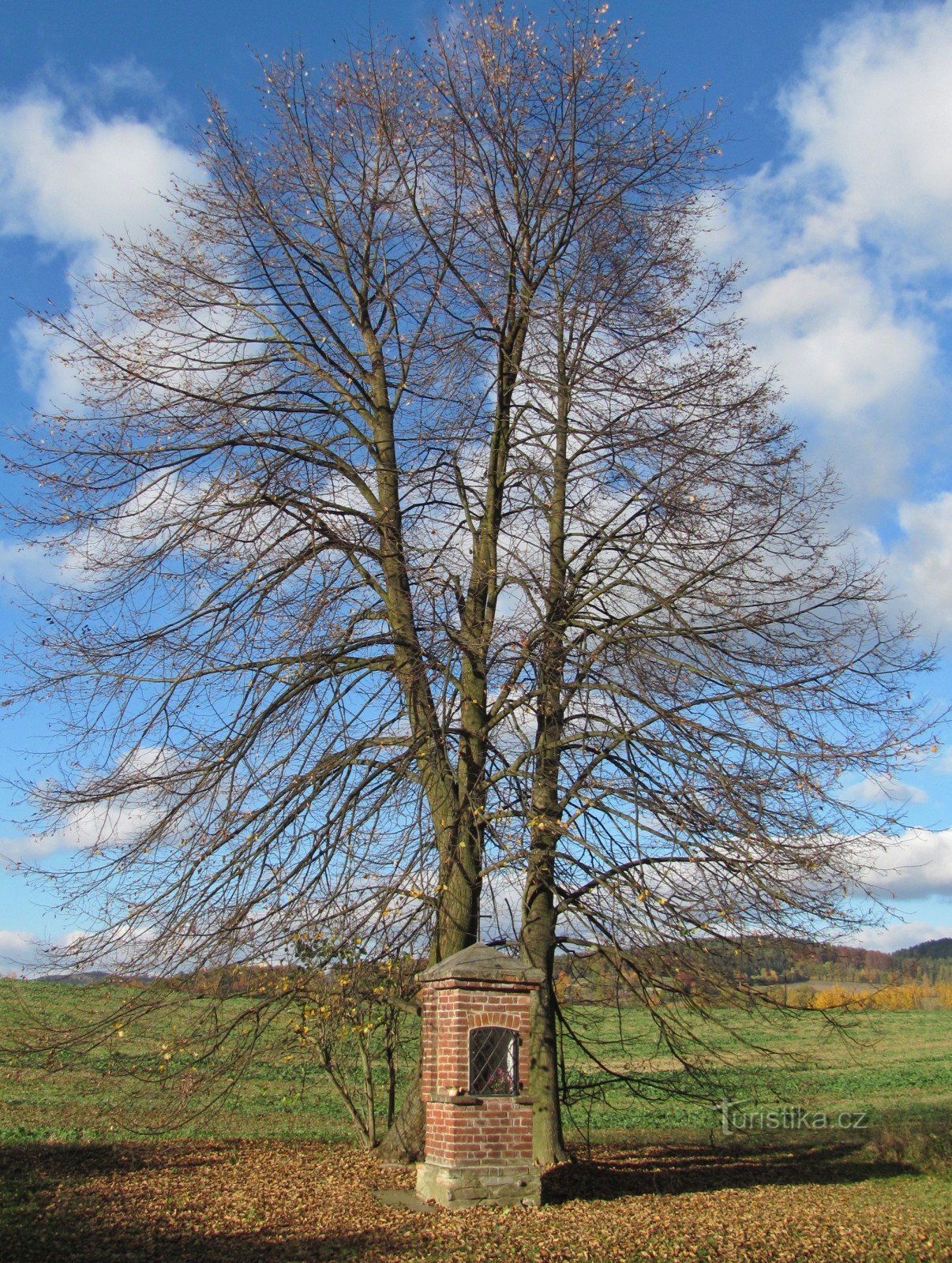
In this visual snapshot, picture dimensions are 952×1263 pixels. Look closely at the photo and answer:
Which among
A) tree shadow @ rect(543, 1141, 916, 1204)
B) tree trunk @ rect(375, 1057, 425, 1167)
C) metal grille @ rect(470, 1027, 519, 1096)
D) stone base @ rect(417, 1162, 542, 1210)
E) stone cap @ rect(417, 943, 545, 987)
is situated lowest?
tree shadow @ rect(543, 1141, 916, 1204)

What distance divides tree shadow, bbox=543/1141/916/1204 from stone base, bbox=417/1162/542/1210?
535mm

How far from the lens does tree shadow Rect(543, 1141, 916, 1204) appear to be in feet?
34.2

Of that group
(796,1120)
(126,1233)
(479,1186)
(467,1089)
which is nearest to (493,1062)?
(467,1089)

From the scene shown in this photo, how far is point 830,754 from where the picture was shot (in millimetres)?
9562

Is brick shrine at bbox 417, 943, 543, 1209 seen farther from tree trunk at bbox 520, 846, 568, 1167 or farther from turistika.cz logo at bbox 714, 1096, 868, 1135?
turistika.cz logo at bbox 714, 1096, 868, 1135

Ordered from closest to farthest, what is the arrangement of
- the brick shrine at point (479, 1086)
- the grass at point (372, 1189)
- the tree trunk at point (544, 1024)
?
the grass at point (372, 1189), the brick shrine at point (479, 1086), the tree trunk at point (544, 1024)

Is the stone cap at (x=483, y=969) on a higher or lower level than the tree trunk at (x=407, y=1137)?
higher

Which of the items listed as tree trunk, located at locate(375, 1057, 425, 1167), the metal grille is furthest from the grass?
the metal grille

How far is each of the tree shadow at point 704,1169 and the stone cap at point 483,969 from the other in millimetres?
2004

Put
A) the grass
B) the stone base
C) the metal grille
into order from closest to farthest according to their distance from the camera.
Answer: the grass, the stone base, the metal grille

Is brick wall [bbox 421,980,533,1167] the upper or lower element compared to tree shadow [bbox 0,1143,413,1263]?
upper

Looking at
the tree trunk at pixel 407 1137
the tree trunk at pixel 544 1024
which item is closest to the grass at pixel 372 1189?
the tree trunk at pixel 407 1137

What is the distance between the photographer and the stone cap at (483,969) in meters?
9.18

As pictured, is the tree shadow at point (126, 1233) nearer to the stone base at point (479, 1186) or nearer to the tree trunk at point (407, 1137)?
the stone base at point (479, 1186)
